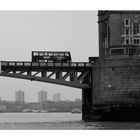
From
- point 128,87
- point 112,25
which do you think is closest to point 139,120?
point 128,87

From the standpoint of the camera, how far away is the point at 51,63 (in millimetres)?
111688

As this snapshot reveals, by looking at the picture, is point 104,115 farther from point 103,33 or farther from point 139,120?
point 103,33

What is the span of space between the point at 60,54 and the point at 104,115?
→ 13.9 m

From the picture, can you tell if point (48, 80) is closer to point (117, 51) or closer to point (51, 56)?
point (51, 56)

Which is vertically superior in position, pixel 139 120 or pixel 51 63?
pixel 51 63

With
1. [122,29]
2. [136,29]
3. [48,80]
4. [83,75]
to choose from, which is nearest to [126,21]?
[122,29]

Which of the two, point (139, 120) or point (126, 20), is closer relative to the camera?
point (139, 120)

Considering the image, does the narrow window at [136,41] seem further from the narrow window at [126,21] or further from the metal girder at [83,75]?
the metal girder at [83,75]

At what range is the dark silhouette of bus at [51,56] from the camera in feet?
370

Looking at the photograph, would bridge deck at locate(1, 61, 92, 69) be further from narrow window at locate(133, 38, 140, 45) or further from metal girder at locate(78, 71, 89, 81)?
narrow window at locate(133, 38, 140, 45)

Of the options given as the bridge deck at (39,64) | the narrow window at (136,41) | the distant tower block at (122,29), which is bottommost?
the bridge deck at (39,64)

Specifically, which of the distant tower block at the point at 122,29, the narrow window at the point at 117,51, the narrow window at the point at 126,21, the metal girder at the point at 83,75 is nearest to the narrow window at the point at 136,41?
the distant tower block at the point at 122,29

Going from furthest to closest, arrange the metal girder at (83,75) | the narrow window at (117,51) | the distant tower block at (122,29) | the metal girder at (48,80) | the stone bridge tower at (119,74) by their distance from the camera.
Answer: the distant tower block at (122,29)
the metal girder at (83,75)
the narrow window at (117,51)
the metal girder at (48,80)
the stone bridge tower at (119,74)

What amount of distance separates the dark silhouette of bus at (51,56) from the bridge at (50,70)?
1.46 meters
